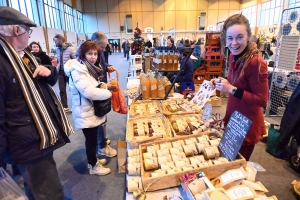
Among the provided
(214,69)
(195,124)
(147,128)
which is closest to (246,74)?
(195,124)

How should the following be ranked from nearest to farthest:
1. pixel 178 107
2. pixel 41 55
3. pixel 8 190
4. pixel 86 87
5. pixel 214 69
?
pixel 8 190
pixel 86 87
pixel 178 107
pixel 41 55
pixel 214 69

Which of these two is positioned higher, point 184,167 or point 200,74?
point 200,74

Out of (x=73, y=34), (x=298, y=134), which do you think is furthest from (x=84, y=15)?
(x=298, y=134)

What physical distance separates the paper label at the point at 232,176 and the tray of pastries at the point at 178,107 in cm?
96

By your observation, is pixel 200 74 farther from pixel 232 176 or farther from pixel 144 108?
pixel 232 176

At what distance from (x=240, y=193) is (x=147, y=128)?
3.05 feet

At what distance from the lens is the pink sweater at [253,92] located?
1110 mm

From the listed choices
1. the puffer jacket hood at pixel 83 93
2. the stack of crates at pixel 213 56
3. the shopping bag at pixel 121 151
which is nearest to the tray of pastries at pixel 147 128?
the shopping bag at pixel 121 151

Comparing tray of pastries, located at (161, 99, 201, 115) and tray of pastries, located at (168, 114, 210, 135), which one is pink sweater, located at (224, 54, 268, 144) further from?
tray of pastries, located at (161, 99, 201, 115)

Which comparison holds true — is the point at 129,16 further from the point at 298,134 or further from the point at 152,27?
the point at 298,134

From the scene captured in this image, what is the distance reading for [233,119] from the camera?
44.1 inches

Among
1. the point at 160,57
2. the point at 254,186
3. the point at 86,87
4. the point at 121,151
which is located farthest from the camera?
the point at 160,57

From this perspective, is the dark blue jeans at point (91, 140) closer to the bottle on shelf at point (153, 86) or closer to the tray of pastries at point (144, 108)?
the tray of pastries at point (144, 108)

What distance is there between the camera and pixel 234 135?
42.9 inches
